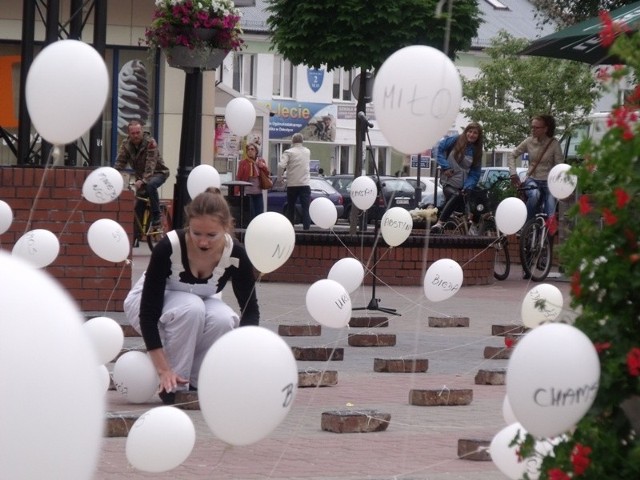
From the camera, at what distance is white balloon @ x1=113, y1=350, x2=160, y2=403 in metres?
7.71

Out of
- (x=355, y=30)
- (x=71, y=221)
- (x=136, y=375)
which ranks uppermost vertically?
(x=355, y=30)

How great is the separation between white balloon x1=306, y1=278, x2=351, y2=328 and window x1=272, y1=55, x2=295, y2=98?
54154 mm

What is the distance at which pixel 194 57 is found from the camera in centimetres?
1372

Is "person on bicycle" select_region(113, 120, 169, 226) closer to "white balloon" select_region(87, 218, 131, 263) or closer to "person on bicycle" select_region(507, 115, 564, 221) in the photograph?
"person on bicycle" select_region(507, 115, 564, 221)

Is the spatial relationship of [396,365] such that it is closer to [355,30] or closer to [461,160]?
[461,160]

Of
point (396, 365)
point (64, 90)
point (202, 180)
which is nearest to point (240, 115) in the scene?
point (202, 180)

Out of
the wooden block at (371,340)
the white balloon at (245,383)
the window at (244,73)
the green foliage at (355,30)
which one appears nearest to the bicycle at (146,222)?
the green foliage at (355,30)

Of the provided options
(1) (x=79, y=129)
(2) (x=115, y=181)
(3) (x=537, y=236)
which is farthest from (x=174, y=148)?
(1) (x=79, y=129)

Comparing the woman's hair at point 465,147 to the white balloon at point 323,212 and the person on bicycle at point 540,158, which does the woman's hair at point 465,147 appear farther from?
the white balloon at point 323,212

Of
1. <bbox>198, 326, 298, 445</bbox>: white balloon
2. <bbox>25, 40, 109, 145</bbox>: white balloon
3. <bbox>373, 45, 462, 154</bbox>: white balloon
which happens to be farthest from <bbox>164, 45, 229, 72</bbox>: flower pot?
<bbox>198, 326, 298, 445</bbox>: white balloon

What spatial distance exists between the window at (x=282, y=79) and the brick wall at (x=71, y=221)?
1971 inches

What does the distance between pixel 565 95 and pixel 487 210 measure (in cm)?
3069

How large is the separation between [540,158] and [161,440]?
40.3 ft

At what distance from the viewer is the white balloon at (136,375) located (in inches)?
304
